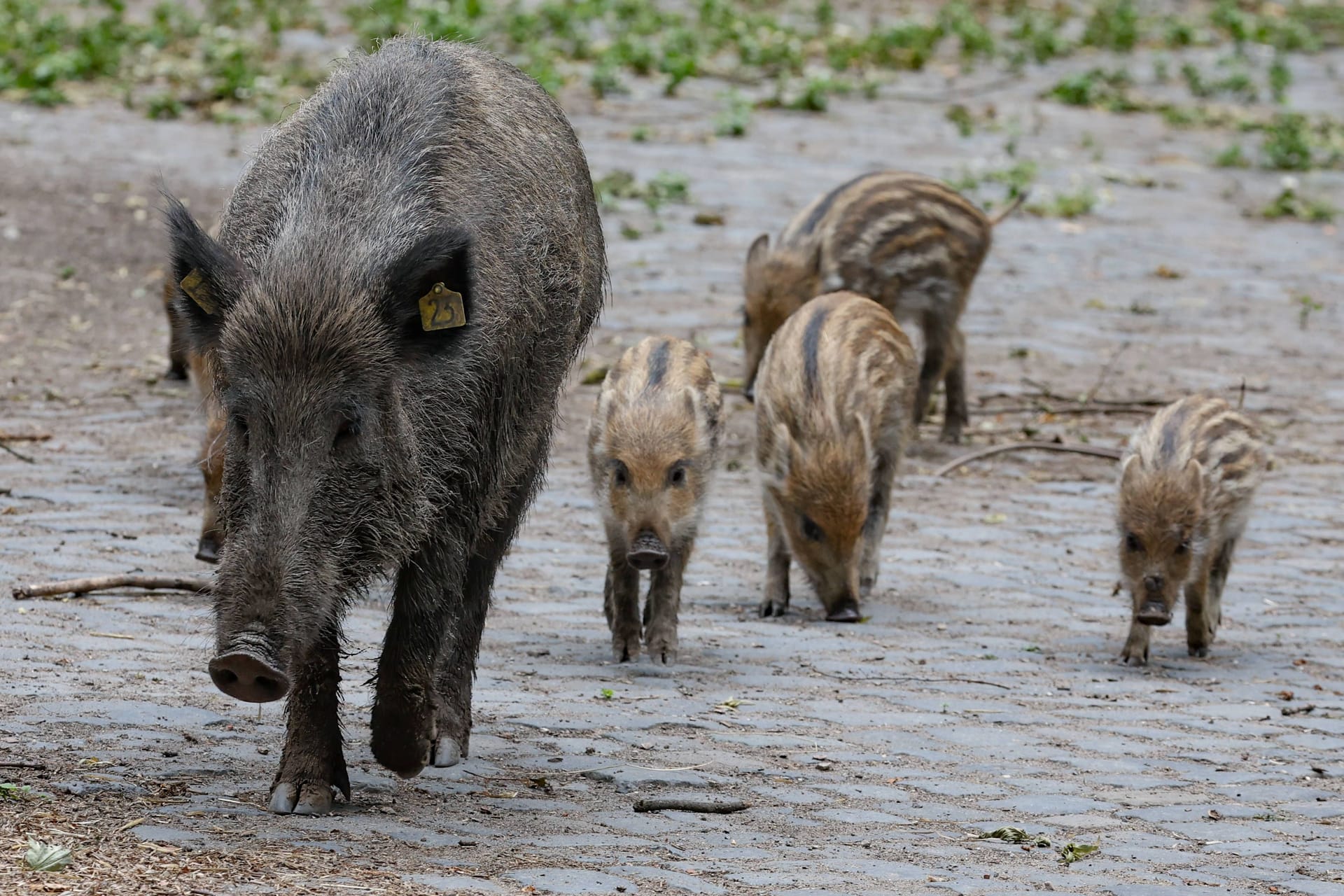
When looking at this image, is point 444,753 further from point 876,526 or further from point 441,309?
point 876,526

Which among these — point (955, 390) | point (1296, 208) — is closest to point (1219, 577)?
point (955, 390)

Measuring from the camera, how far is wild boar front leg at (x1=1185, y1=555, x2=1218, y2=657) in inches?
298

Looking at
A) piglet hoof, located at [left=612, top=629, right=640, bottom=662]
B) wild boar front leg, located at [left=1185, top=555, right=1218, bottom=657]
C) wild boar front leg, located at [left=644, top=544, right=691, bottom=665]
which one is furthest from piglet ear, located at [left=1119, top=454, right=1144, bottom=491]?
piglet hoof, located at [left=612, top=629, right=640, bottom=662]

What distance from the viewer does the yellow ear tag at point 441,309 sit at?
480cm

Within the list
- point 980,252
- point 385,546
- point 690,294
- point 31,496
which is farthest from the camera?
point 690,294

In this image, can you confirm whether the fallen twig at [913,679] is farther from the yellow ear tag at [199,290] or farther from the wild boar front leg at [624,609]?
the yellow ear tag at [199,290]

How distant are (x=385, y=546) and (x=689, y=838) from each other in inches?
43.4

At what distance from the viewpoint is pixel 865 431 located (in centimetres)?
817

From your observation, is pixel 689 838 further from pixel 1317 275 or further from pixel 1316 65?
pixel 1316 65

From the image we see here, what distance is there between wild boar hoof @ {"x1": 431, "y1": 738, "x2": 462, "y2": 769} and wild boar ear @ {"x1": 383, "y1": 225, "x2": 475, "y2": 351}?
1.38 meters

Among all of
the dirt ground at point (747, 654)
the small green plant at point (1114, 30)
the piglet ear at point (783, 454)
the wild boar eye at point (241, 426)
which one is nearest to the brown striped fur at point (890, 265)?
the dirt ground at point (747, 654)

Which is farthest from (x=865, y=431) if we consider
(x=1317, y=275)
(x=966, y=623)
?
(x=1317, y=275)

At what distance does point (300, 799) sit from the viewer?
16.3 ft

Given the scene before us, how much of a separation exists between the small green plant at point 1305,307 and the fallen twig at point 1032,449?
10.7 feet
